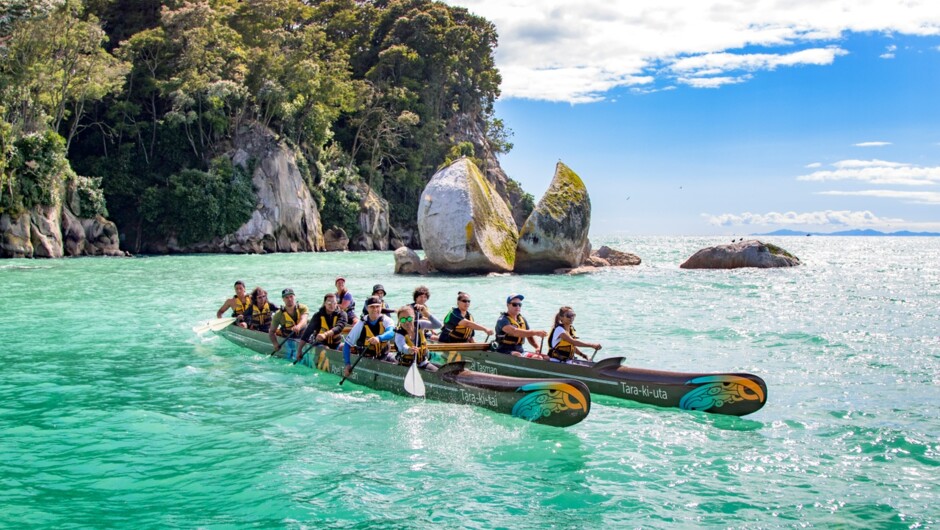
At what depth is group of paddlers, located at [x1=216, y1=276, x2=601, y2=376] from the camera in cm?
1113

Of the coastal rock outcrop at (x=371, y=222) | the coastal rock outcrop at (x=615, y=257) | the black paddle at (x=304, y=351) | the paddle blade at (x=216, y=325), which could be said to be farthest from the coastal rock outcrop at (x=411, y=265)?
the coastal rock outcrop at (x=371, y=222)

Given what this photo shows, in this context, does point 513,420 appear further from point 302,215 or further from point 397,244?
point 397,244

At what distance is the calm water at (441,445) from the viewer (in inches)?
266

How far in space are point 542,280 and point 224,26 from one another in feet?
105

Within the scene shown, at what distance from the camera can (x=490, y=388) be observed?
379 inches

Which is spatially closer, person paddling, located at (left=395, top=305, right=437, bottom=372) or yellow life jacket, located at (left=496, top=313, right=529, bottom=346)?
person paddling, located at (left=395, top=305, right=437, bottom=372)

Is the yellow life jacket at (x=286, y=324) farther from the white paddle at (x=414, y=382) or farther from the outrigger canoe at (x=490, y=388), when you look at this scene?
the white paddle at (x=414, y=382)

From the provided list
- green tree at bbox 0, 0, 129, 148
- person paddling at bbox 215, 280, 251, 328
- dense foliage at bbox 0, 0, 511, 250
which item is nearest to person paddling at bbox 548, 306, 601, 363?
person paddling at bbox 215, 280, 251, 328

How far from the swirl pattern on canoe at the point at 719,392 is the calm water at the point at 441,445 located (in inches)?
8.6

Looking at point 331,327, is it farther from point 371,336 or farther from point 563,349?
point 563,349

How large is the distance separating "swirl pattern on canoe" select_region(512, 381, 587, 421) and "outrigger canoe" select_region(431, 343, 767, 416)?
1477mm

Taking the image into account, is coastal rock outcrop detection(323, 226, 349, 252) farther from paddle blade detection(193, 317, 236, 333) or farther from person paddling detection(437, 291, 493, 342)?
person paddling detection(437, 291, 493, 342)

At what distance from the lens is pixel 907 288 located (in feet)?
97.4

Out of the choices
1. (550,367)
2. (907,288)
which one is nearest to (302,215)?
(907,288)
